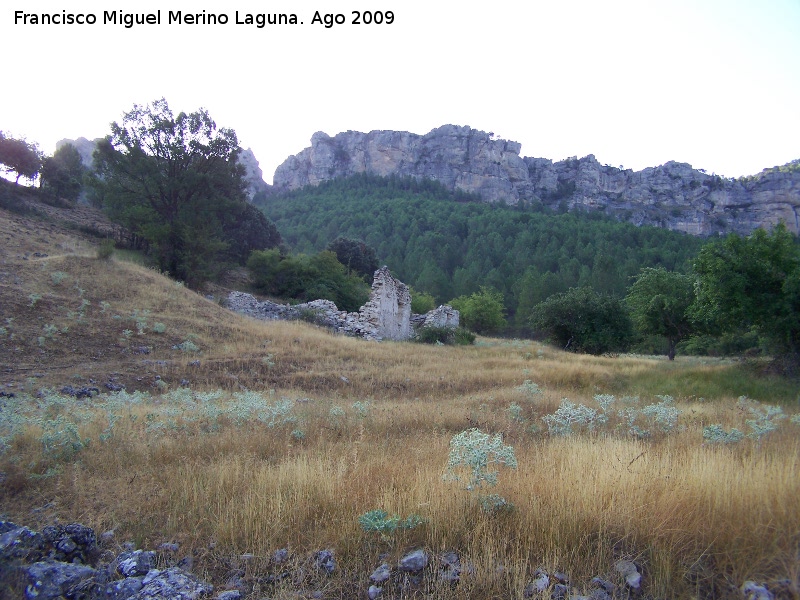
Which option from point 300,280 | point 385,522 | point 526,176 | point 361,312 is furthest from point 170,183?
point 526,176

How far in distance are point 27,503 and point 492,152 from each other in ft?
488

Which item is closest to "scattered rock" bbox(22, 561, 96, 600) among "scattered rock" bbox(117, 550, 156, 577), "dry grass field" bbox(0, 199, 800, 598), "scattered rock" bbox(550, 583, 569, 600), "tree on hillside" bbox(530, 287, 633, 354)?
"scattered rock" bbox(117, 550, 156, 577)

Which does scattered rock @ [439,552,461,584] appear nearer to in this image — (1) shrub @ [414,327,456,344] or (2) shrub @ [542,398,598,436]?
(2) shrub @ [542,398,598,436]

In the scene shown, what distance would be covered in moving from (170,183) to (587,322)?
27.3 m

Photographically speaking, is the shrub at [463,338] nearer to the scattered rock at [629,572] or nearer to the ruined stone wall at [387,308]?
the ruined stone wall at [387,308]

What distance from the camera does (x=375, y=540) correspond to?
357 centimetres

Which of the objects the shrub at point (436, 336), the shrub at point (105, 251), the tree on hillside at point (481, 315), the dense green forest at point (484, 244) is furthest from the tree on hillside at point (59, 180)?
the tree on hillside at point (481, 315)

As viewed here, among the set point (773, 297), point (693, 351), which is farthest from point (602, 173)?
point (773, 297)

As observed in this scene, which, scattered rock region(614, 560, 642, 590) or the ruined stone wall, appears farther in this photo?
the ruined stone wall

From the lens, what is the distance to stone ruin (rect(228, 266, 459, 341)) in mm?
25391

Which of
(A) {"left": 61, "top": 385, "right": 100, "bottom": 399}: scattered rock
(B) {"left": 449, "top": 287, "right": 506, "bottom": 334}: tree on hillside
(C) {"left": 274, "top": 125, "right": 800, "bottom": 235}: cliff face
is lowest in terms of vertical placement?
(B) {"left": 449, "top": 287, "right": 506, "bottom": 334}: tree on hillside

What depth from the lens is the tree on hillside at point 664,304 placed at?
1022 inches

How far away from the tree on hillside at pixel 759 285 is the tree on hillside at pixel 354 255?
34533 millimetres

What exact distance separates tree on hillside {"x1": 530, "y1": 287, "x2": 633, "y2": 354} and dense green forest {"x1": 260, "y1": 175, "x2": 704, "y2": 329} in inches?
1018
